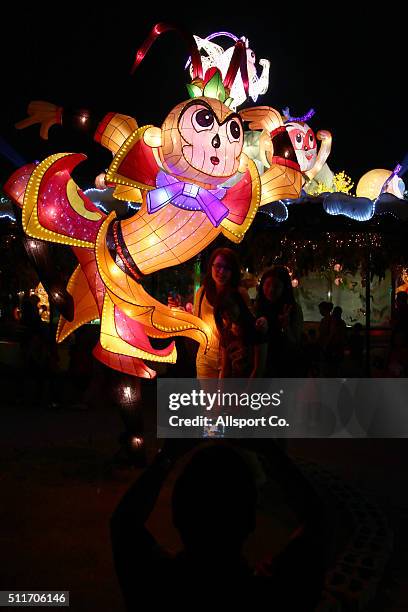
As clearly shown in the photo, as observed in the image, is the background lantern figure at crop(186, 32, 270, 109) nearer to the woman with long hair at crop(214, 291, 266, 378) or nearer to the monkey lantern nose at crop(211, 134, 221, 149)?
the monkey lantern nose at crop(211, 134, 221, 149)

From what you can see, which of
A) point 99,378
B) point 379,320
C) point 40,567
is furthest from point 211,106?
point 379,320

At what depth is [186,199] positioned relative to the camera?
468 cm

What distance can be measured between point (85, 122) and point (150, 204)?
A: 0.92m

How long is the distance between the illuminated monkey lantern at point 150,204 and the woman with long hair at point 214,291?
0.34 ft

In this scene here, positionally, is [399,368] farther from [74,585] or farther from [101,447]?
[74,585]

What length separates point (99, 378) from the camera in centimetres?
891

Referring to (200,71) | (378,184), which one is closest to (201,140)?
(200,71)

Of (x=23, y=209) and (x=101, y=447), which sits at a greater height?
(x=23, y=209)

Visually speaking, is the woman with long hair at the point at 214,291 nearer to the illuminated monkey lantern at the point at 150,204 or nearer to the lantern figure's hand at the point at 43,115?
the illuminated monkey lantern at the point at 150,204

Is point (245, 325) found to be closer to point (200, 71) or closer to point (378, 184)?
point (200, 71)

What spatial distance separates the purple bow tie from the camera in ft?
15.2

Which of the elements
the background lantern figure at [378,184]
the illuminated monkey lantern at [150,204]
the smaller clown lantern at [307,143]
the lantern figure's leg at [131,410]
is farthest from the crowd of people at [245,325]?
the smaller clown lantern at [307,143]

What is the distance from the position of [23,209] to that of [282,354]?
91.1 inches

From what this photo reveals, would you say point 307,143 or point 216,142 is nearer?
point 216,142
